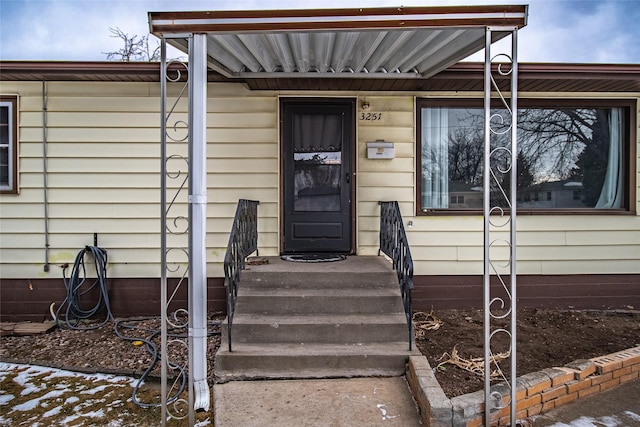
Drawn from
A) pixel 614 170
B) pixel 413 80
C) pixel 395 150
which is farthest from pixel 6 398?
pixel 614 170

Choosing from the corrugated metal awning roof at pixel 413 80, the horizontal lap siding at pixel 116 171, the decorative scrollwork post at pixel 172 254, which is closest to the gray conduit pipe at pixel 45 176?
the horizontal lap siding at pixel 116 171

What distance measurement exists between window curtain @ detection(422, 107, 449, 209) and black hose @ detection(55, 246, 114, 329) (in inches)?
140

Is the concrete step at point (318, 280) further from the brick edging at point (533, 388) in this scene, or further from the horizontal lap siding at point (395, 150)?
the horizontal lap siding at point (395, 150)

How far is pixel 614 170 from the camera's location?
4.83m

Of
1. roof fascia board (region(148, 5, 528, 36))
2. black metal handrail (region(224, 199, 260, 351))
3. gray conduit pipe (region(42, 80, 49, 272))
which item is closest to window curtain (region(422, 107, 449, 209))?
black metal handrail (region(224, 199, 260, 351))

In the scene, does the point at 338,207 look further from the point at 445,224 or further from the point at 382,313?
the point at 382,313

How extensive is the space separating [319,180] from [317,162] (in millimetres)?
204

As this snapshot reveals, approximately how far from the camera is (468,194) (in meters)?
4.80

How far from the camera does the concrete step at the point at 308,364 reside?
3.10 m

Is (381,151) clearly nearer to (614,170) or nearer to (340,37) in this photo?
(340,37)

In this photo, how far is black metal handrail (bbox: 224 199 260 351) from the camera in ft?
10.6

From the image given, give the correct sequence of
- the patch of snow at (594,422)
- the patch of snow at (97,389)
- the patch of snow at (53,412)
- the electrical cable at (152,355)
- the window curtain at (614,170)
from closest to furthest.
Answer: the patch of snow at (594,422) → the patch of snow at (53,412) → the electrical cable at (152,355) → the patch of snow at (97,389) → the window curtain at (614,170)

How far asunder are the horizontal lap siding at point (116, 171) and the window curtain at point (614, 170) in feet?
12.3

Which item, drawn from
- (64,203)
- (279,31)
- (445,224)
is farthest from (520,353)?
(64,203)
